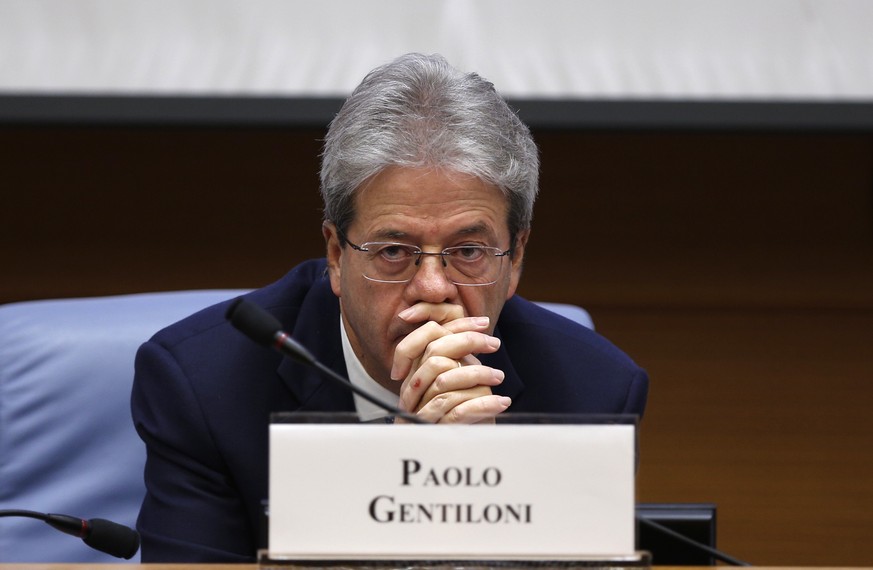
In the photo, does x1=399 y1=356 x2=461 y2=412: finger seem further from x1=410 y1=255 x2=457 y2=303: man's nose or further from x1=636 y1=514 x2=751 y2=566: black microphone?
x1=636 y1=514 x2=751 y2=566: black microphone

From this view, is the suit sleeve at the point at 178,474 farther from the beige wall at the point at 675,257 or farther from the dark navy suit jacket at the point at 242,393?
the beige wall at the point at 675,257

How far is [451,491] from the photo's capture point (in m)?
0.92

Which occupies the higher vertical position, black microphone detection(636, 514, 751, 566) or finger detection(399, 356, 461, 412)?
finger detection(399, 356, 461, 412)

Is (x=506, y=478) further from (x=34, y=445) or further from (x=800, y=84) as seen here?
(x=800, y=84)

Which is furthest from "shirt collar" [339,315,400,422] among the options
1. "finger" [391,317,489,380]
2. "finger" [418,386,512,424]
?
"finger" [418,386,512,424]

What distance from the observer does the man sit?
5.18ft

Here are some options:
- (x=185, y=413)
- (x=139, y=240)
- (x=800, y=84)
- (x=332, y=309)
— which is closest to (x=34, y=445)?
(x=185, y=413)

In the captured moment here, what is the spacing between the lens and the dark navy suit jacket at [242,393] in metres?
1.55

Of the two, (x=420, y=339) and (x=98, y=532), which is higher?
(x=420, y=339)

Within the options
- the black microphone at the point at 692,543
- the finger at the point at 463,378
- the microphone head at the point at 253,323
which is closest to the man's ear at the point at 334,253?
Result: the finger at the point at 463,378

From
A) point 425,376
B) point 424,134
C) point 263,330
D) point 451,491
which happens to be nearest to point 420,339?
point 425,376

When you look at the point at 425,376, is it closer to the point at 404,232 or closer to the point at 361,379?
the point at 404,232

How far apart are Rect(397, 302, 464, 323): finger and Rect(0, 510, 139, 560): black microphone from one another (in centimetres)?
56

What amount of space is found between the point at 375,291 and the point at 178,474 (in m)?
0.37
